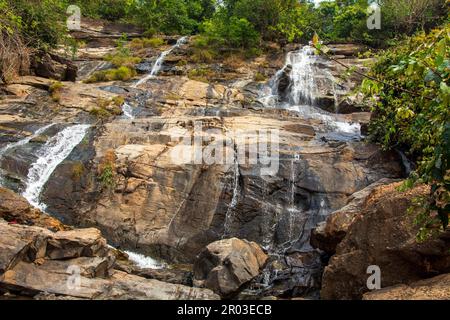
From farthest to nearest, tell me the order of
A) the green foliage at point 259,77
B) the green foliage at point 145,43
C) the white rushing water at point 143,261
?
the green foliage at point 145,43 < the green foliage at point 259,77 < the white rushing water at point 143,261

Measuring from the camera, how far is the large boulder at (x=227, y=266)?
8.68 metres

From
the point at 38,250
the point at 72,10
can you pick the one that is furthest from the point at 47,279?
the point at 72,10

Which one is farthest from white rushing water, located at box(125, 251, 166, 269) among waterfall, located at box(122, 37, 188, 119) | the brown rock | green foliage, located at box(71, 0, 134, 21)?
green foliage, located at box(71, 0, 134, 21)

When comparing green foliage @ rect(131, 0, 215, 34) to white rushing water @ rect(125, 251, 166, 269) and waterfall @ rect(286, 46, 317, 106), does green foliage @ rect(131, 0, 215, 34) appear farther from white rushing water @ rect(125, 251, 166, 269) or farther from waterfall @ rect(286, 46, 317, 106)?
white rushing water @ rect(125, 251, 166, 269)

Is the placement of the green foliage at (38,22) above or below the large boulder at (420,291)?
above

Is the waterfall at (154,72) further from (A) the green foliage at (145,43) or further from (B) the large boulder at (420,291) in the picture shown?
(B) the large boulder at (420,291)

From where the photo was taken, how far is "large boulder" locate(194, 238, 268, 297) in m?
8.68

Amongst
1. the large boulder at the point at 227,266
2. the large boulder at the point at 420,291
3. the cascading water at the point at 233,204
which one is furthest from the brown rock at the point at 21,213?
the large boulder at the point at 420,291

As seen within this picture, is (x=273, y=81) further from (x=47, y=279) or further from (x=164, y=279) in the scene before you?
(x=47, y=279)

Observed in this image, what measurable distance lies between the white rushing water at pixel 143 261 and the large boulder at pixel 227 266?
157 cm

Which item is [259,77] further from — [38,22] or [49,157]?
[49,157]

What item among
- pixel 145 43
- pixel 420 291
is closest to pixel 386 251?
pixel 420 291

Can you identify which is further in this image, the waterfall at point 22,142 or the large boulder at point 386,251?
the waterfall at point 22,142

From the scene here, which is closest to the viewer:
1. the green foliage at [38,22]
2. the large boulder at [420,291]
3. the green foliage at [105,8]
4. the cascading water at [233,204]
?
the large boulder at [420,291]
